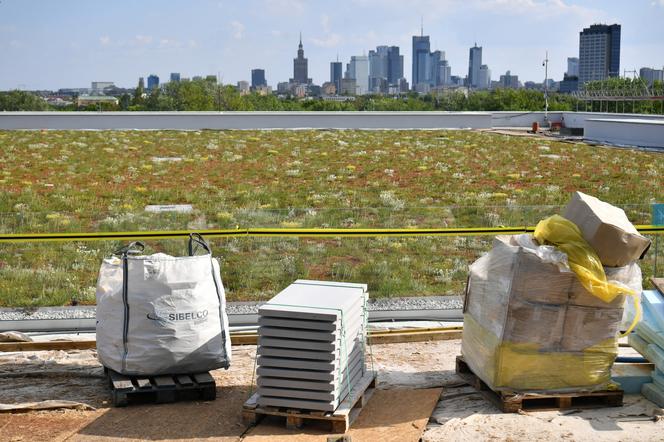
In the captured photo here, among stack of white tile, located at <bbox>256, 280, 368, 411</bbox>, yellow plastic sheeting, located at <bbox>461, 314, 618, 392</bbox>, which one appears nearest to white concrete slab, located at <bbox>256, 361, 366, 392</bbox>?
stack of white tile, located at <bbox>256, 280, 368, 411</bbox>

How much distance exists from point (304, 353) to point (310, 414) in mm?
510

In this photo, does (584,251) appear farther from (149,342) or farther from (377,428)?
(149,342)

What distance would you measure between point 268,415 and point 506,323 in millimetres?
2195

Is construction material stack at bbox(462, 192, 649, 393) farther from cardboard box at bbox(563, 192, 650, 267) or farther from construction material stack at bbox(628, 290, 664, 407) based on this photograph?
construction material stack at bbox(628, 290, 664, 407)

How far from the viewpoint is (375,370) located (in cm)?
830

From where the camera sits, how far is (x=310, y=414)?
22.3ft

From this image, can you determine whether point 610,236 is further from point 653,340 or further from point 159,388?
point 159,388

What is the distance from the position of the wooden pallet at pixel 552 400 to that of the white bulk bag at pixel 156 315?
8.62 ft

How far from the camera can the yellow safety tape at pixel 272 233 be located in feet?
33.5

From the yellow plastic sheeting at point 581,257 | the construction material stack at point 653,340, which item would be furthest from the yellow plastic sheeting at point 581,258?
the construction material stack at point 653,340

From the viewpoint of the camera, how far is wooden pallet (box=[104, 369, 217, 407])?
7.30m

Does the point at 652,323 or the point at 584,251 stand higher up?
the point at 584,251

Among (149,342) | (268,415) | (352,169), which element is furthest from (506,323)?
(352,169)

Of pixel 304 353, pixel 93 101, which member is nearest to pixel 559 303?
pixel 304 353
